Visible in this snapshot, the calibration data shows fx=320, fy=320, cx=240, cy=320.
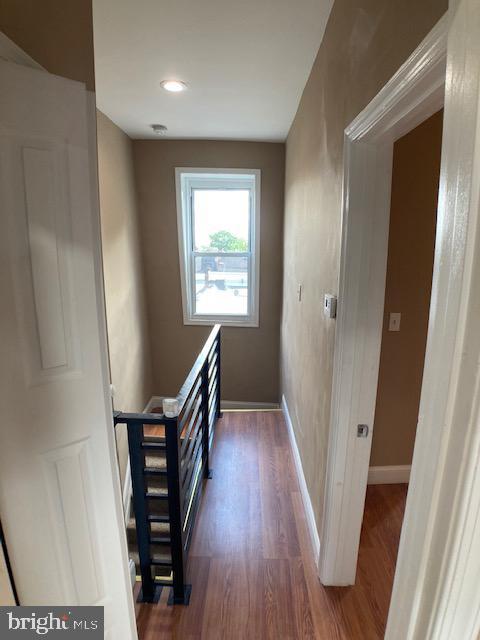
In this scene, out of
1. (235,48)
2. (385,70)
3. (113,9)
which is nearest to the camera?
(385,70)

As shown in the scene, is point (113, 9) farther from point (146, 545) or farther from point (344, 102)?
point (146, 545)

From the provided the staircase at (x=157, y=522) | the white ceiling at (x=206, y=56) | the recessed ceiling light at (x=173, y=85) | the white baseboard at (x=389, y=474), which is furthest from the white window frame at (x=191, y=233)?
the white baseboard at (x=389, y=474)

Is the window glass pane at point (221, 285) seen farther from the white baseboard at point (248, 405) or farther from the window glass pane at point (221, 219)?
the white baseboard at point (248, 405)

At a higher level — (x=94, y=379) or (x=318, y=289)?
(x=318, y=289)

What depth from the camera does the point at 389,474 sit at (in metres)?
2.26

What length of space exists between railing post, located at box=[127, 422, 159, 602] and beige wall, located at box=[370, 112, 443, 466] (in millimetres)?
1552

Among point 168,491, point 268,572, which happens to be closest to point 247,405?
point 268,572

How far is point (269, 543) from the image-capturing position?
181 centimetres

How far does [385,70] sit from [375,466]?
2266 mm

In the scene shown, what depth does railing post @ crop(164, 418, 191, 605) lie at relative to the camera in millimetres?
1354

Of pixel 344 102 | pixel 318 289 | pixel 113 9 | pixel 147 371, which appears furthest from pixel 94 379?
pixel 147 371

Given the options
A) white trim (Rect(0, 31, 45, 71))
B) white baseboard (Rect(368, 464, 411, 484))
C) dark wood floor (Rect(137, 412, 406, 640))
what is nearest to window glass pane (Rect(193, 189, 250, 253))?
dark wood floor (Rect(137, 412, 406, 640))

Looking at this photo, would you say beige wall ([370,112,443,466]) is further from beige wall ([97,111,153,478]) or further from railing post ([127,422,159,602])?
beige wall ([97,111,153,478])

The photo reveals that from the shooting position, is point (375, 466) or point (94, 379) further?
point (375, 466)
